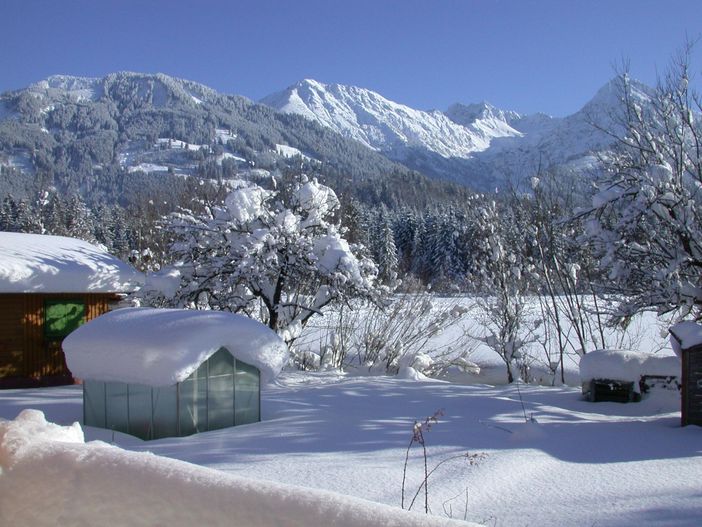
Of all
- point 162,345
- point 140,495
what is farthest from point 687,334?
point 140,495

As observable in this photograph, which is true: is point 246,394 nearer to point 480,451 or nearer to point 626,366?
point 480,451

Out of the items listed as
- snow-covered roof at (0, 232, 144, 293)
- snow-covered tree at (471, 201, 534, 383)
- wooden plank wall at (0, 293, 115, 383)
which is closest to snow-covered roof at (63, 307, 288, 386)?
snow-covered roof at (0, 232, 144, 293)

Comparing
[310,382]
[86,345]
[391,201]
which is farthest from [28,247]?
[391,201]

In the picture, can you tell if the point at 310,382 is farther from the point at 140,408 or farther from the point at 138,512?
the point at 138,512

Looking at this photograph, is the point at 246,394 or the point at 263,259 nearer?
the point at 246,394

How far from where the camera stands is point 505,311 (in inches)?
736

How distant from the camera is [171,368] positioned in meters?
8.88

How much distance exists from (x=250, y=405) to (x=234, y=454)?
238cm

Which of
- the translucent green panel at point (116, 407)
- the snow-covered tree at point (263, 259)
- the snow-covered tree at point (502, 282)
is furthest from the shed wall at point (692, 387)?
the translucent green panel at point (116, 407)

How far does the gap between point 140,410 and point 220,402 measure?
117cm

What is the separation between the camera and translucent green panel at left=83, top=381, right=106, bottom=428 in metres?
9.85

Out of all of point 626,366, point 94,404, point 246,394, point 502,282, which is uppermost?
point 502,282

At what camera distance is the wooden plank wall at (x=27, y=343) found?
1361 cm

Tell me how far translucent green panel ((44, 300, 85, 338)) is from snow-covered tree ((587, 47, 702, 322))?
36.8ft
